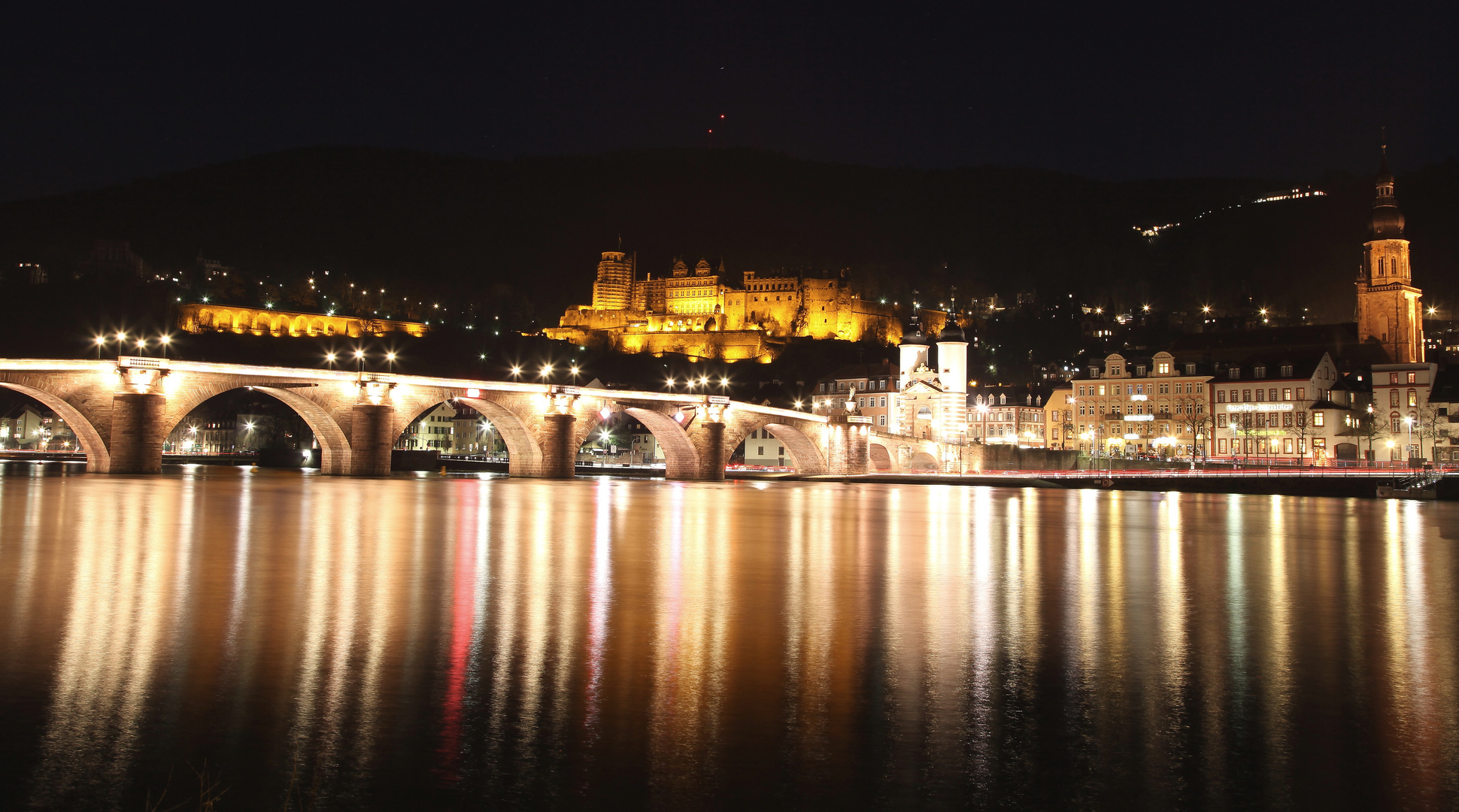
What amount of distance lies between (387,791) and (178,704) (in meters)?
2.71

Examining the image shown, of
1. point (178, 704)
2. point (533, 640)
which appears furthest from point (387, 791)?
point (533, 640)

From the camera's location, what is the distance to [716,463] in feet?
226

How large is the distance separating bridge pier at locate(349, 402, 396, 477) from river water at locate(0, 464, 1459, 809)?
29.0 meters

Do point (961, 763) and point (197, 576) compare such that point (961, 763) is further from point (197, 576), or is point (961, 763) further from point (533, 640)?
point (197, 576)

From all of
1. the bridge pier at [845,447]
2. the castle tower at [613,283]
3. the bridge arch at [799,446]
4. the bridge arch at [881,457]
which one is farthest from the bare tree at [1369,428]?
the castle tower at [613,283]

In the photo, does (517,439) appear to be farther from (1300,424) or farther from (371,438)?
(1300,424)

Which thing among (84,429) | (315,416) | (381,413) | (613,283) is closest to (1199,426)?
(381,413)

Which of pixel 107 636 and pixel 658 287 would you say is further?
pixel 658 287

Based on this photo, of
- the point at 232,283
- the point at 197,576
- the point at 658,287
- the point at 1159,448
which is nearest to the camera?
the point at 197,576

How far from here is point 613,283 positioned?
174 m

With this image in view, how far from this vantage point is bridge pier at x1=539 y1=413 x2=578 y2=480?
197ft

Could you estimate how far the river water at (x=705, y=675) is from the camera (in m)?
7.36

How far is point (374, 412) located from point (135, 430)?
10342 mm

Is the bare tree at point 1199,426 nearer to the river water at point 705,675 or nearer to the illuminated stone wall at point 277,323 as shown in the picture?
the river water at point 705,675
